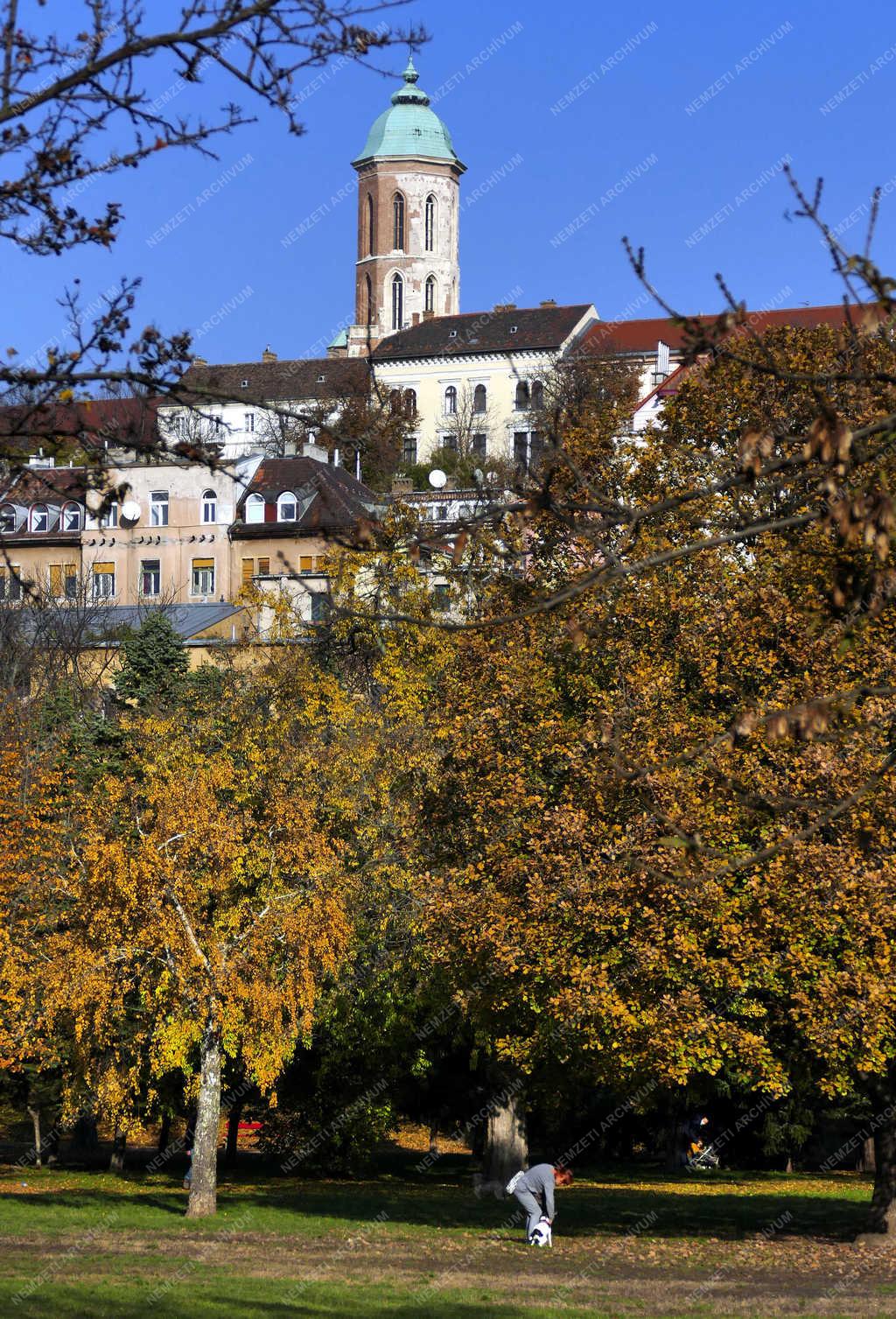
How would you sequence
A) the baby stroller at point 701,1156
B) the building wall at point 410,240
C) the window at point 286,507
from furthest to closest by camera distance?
the building wall at point 410,240
the window at point 286,507
the baby stroller at point 701,1156

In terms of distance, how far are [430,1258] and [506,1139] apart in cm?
982

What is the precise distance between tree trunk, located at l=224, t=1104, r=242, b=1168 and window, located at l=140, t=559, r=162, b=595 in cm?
4768

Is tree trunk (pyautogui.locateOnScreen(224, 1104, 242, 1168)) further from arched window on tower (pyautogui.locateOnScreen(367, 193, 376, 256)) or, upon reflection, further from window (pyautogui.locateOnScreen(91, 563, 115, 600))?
arched window on tower (pyautogui.locateOnScreen(367, 193, 376, 256))

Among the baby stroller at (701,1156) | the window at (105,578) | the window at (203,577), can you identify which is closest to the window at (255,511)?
the window at (203,577)

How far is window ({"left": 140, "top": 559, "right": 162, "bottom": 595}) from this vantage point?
89312mm

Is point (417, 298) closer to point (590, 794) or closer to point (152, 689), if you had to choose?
point (152, 689)

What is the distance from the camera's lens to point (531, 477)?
656 centimetres

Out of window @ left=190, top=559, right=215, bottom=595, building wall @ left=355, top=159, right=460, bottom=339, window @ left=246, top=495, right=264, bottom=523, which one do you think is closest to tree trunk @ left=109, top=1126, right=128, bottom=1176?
window @ left=190, top=559, right=215, bottom=595

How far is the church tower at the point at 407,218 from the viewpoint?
15975 cm

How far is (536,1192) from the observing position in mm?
22922

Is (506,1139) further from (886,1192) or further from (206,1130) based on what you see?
(886,1192)

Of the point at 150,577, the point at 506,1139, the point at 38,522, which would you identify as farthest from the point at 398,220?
the point at 506,1139

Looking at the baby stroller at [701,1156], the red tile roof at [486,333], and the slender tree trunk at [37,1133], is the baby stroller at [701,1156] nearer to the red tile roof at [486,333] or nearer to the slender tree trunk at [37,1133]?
the slender tree trunk at [37,1133]

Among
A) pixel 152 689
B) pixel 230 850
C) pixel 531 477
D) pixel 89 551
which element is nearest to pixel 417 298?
pixel 89 551
